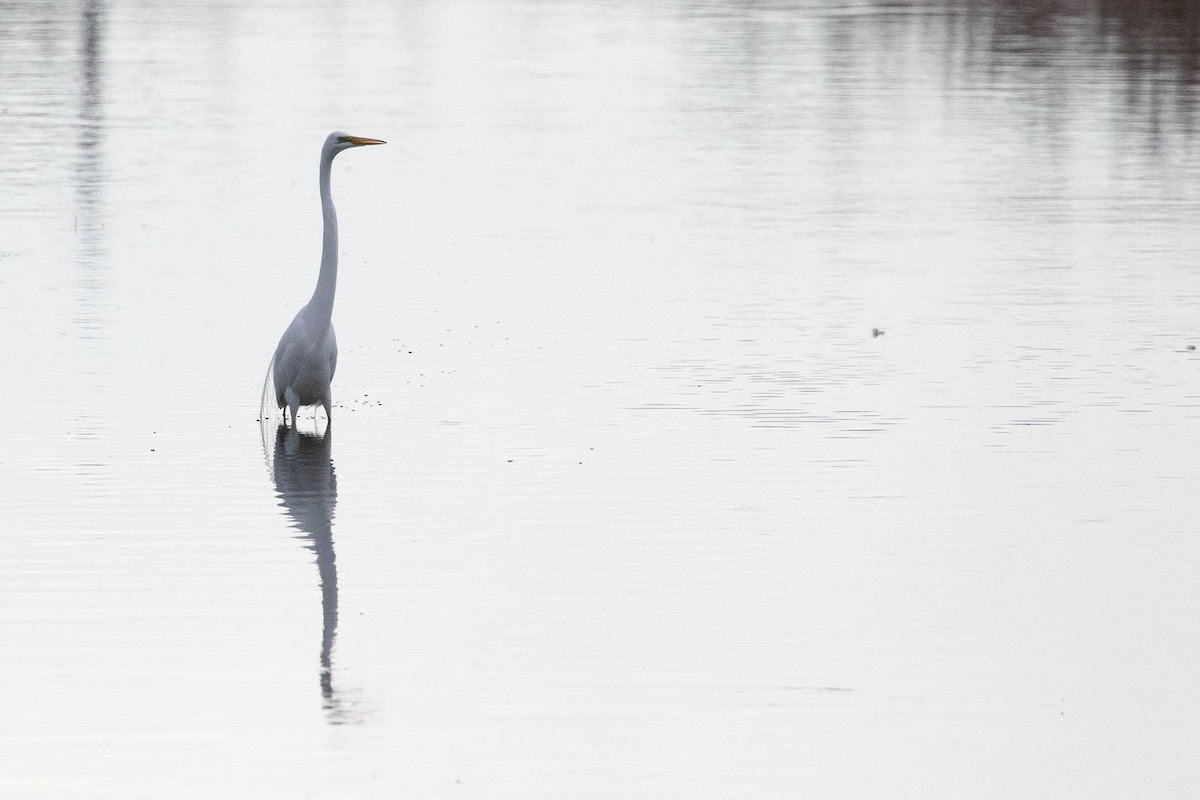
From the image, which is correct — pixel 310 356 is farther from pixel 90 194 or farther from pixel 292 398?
pixel 90 194

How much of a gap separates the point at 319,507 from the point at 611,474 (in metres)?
1.32

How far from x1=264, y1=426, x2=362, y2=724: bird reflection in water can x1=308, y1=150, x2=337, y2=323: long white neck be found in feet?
2.03

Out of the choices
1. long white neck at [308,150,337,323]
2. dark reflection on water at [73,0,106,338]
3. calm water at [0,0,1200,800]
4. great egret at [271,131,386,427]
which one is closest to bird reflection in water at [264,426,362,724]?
calm water at [0,0,1200,800]

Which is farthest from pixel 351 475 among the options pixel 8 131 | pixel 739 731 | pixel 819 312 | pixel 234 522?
pixel 8 131

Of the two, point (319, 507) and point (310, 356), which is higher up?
point (310, 356)

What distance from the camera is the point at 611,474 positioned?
1013 centimetres

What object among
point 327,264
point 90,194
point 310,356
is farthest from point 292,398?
point 90,194

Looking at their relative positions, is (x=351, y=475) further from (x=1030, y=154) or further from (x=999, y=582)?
(x=1030, y=154)

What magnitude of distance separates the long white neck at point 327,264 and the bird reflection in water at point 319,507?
2.03 feet

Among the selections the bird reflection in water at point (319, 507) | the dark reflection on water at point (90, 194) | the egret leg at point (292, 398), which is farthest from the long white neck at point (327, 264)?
the dark reflection on water at point (90, 194)

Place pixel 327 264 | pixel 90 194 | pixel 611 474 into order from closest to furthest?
pixel 611 474 → pixel 327 264 → pixel 90 194

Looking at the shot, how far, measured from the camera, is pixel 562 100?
3038 centimetres

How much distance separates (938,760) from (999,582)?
1989 mm

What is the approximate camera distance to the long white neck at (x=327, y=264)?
11484mm
